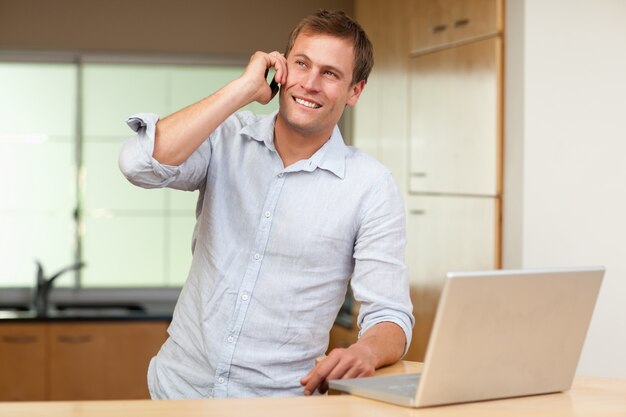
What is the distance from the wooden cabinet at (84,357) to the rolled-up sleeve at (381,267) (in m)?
3.12

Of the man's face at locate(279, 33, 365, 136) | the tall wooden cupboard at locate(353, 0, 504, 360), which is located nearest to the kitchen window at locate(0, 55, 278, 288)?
the tall wooden cupboard at locate(353, 0, 504, 360)

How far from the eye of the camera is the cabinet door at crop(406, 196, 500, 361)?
3975 mm

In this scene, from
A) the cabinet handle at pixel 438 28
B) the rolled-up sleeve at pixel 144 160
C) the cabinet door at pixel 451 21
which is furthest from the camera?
the cabinet handle at pixel 438 28

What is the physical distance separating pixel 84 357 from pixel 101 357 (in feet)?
0.28

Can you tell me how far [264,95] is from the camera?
7.80 ft

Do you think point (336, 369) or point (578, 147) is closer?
point (336, 369)

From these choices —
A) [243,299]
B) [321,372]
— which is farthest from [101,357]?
[321,372]

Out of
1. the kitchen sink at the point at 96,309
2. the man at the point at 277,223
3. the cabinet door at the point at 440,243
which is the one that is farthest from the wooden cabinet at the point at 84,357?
the man at the point at 277,223

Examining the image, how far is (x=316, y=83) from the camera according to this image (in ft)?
7.65

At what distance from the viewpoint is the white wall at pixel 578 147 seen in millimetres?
3648

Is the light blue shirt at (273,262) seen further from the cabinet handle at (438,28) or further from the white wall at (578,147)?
the cabinet handle at (438,28)

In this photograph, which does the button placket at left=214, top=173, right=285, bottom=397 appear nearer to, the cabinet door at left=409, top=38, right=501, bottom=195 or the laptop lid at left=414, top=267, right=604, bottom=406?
the laptop lid at left=414, top=267, right=604, bottom=406

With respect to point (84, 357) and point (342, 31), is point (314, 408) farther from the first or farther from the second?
point (84, 357)

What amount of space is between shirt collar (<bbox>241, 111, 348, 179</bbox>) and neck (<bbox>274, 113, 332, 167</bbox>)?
16mm
